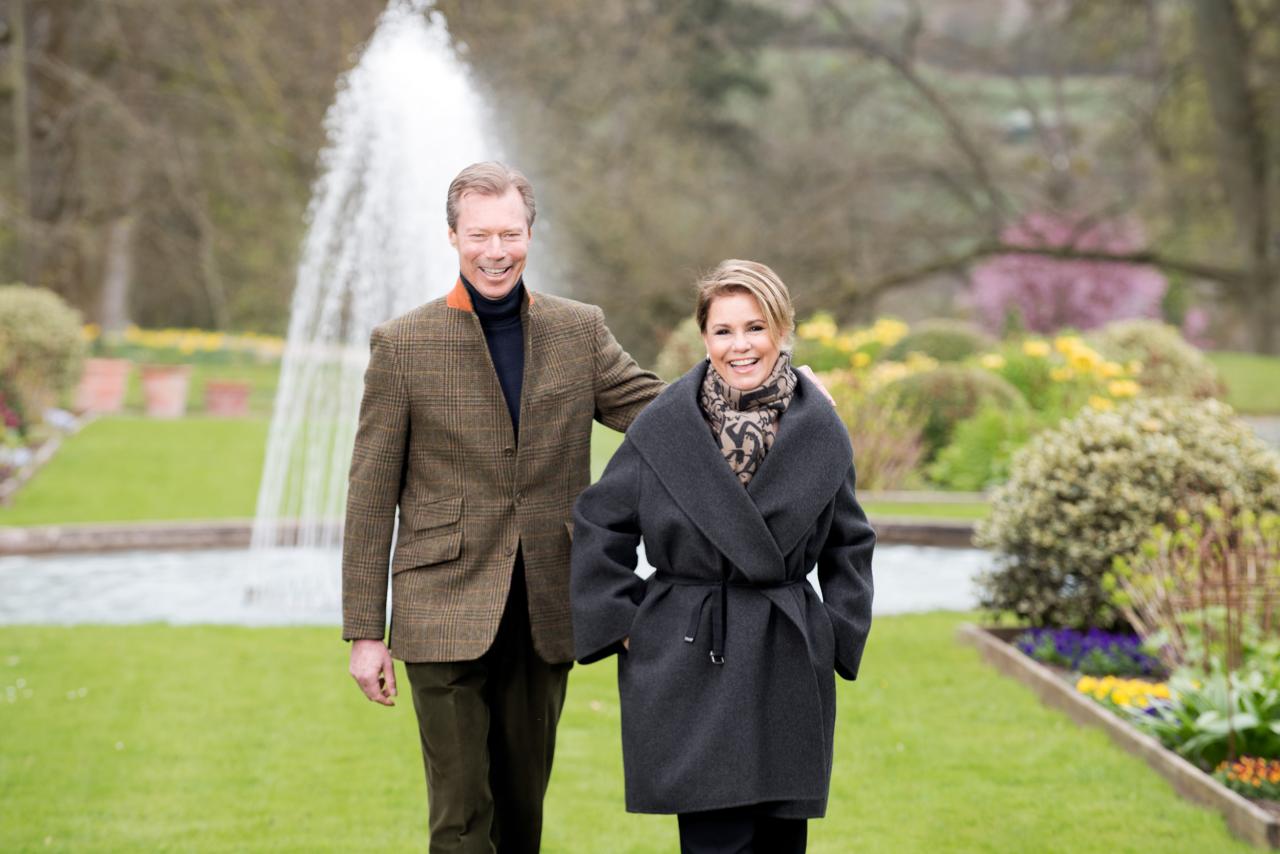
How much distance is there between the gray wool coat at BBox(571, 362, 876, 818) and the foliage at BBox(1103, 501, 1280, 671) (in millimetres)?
2589

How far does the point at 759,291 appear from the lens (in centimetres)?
295

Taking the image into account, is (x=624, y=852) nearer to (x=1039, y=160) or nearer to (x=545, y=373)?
(x=545, y=373)

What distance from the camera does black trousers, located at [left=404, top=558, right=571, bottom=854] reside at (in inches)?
126

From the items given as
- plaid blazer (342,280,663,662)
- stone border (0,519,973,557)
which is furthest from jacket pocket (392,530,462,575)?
stone border (0,519,973,557)

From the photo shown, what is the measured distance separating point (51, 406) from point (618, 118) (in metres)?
12.7

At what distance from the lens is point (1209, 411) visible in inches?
272

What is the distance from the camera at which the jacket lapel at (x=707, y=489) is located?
2.89m

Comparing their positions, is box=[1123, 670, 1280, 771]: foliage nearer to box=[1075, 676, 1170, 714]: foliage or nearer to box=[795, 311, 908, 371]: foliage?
box=[1075, 676, 1170, 714]: foliage

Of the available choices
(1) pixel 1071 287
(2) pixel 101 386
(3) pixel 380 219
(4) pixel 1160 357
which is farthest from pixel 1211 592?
(1) pixel 1071 287

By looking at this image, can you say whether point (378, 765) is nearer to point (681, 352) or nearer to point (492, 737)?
point (492, 737)

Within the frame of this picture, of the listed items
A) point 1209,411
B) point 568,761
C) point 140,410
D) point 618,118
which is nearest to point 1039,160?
point 618,118

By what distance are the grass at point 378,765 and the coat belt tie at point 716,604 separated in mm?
1742

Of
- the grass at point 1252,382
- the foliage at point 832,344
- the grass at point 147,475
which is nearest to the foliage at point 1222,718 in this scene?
the grass at point 147,475

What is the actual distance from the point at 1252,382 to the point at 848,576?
21.6 metres
